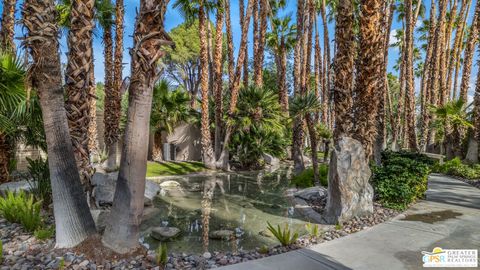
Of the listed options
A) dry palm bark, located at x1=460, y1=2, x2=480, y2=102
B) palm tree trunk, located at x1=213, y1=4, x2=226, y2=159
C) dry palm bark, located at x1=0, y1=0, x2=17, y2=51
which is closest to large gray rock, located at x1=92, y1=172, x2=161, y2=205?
dry palm bark, located at x1=0, y1=0, x2=17, y2=51

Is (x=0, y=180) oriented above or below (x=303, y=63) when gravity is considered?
below

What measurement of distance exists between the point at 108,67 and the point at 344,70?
33.9 feet

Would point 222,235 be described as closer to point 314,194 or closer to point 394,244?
point 394,244

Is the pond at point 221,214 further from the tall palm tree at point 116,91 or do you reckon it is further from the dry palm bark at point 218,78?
the dry palm bark at point 218,78

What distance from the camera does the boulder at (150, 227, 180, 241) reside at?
5.70m

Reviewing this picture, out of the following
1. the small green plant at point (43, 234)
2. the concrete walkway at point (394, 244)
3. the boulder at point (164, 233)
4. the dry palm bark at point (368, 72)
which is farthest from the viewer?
the dry palm bark at point (368, 72)

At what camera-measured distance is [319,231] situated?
5629mm

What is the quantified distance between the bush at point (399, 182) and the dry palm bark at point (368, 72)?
0.65 metres

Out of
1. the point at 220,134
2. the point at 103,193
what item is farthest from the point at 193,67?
the point at 103,193

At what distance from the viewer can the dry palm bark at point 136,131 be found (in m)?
3.97

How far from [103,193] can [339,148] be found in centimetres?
636

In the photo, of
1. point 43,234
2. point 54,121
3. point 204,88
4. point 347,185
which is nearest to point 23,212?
point 43,234

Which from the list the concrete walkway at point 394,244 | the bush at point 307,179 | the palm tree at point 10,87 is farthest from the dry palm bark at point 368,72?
the palm tree at point 10,87

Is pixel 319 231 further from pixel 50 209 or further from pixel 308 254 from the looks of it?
pixel 50 209
